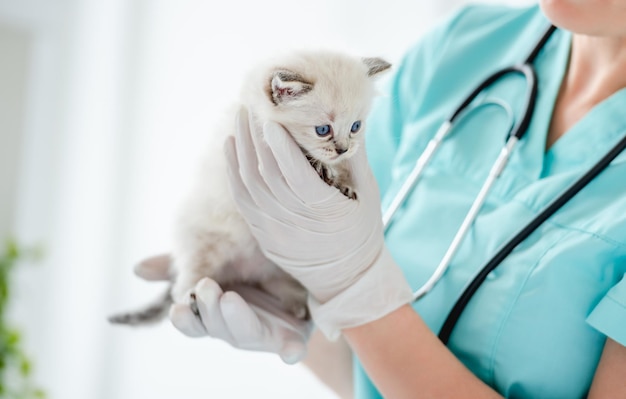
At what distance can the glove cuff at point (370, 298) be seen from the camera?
3.01 feet

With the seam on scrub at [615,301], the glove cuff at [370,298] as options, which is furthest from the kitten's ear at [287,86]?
the seam on scrub at [615,301]

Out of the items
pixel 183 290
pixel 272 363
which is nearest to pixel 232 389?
pixel 272 363

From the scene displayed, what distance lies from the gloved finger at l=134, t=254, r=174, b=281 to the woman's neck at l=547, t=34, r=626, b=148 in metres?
0.79

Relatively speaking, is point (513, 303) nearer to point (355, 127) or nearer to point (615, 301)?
point (615, 301)

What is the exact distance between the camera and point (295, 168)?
853 mm

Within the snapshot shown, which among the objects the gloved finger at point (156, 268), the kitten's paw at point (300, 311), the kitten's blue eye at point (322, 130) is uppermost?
the kitten's blue eye at point (322, 130)

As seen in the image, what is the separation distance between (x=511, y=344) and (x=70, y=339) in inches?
83.0

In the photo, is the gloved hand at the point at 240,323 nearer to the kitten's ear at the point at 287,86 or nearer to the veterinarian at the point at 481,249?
the veterinarian at the point at 481,249

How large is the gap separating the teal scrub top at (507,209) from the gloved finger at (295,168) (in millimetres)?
278

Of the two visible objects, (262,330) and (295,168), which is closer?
(295,168)

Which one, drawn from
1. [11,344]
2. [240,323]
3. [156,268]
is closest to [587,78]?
[240,323]

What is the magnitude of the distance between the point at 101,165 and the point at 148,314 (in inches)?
54.6

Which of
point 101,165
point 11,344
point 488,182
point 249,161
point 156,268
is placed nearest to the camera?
point 249,161

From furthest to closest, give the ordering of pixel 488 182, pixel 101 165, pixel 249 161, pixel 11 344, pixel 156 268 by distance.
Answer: pixel 101 165
pixel 11 344
pixel 156 268
pixel 488 182
pixel 249 161
